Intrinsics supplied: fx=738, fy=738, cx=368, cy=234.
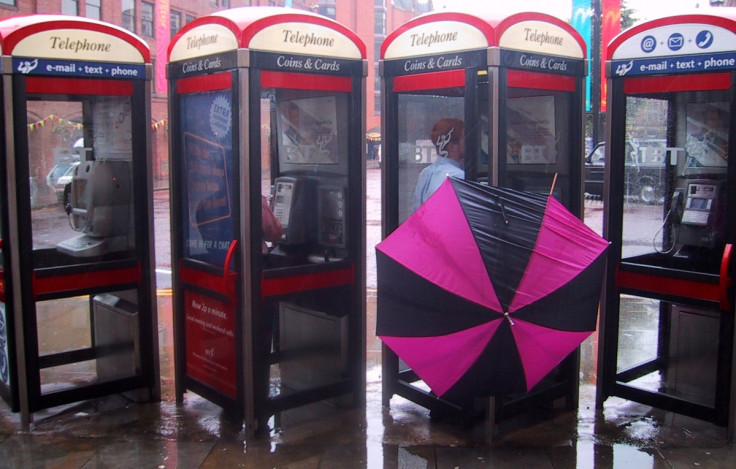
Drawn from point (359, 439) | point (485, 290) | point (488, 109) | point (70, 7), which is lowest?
point (359, 439)

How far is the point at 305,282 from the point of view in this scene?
15.9 feet

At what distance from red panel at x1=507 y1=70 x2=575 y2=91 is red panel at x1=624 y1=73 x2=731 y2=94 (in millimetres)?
376

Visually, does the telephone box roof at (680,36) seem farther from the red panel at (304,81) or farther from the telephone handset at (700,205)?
the red panel at (304,81)

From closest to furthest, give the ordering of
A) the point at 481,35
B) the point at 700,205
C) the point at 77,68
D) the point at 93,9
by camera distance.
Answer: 1. the point at 481,35
2. the point at 77,68
3. the point at 700,205
4. the point at 93,9

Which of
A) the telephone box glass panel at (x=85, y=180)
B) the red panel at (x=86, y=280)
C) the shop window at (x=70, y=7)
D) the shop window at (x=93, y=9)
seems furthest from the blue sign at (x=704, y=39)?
the shop window at (x=93, y=9)

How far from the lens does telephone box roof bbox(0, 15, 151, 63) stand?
15.0 feet

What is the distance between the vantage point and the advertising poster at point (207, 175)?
471cm

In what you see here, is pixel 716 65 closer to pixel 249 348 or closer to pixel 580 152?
pixel 580 152

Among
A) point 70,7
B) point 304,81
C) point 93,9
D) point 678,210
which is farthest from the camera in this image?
point 93,9

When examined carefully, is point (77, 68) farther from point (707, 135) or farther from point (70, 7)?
point (70, 7)

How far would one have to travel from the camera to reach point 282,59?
454cm

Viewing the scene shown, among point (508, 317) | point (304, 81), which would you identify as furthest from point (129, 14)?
point (508, 317)

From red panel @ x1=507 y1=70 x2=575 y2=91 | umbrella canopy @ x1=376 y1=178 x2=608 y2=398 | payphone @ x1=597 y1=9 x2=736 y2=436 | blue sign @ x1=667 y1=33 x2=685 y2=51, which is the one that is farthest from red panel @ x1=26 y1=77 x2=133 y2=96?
blue sign @ x1=667 y1=33 x2=685 y2=51

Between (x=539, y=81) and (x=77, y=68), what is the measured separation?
2.99m
